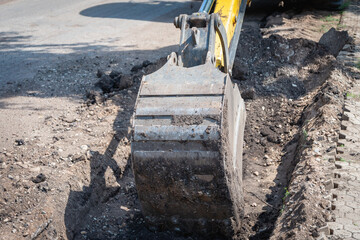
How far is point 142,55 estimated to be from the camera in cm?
969

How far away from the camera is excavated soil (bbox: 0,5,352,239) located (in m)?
4.65

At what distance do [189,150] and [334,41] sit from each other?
A: 20.6ft

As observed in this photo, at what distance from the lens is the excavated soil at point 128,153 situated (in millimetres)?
4648

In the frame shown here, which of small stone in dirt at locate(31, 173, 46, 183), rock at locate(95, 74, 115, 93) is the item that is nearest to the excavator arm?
small stone in dirt at locate(31, 173, 46, 183)

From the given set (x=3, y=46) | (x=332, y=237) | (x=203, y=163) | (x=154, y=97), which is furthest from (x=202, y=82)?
(x=3, y=46)

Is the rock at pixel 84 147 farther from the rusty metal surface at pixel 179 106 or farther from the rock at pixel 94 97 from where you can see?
the rusty metal surface at pixel 179 106

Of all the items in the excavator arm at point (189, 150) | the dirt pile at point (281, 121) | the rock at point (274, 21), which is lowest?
the dirt pile at point (281, 121)

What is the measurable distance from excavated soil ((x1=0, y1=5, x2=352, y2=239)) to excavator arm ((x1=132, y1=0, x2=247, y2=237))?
345 millimetres

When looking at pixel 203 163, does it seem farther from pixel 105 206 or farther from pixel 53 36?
pixel 53 36

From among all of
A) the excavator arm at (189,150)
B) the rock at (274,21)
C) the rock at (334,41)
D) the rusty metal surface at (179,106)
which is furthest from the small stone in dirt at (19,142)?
the rock at (274,21)

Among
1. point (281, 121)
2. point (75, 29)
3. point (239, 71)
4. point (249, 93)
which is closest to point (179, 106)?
point (281, 121)

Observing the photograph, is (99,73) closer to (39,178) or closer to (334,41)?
(39,178)

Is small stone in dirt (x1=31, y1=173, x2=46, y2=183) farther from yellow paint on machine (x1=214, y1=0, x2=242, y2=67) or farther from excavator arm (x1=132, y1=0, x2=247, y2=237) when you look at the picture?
yellow paint on machine (x1=214, y1=0, x2=242, y2=67)

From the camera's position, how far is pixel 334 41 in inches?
361
